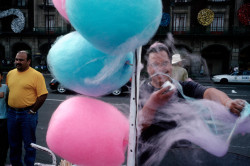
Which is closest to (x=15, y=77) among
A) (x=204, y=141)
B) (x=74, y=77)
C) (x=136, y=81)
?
(x=74, y=77)

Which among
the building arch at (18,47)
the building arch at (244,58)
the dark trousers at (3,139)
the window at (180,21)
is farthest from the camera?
the building arch at (18,47)

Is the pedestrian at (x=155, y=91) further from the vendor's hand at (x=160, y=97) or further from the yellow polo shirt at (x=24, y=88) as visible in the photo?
the yellow polo shirt at (x=24, y=88)

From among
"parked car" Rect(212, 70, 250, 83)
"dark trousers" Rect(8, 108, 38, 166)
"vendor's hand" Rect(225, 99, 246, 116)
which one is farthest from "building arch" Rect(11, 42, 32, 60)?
"vendor's hand" Rect(225, 99, 246, 116)

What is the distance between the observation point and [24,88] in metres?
2.68

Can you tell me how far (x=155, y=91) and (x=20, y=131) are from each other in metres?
2.19

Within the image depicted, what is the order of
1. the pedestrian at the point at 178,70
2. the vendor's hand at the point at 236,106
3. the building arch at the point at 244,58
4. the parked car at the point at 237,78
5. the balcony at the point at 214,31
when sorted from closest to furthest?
the vendor's hand at the point at 236,106 < the pedestrian at the point at 178,70 < the parked car at the point at 237,78 < the balcony at the point at 214,31 < the building arch at the point at 244,58

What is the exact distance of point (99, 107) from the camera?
3.62ft

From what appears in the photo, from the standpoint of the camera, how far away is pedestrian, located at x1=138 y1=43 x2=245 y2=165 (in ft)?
Result: 3.64

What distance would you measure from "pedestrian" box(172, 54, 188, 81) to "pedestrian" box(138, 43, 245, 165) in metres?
0.05

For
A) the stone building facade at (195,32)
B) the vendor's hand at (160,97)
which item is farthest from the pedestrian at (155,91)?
the stone building facade at (195,32)

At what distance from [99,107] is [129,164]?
0.30 meters

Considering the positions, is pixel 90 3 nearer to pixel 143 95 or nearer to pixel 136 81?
pixel 136 81

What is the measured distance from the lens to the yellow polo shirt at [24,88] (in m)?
2.66

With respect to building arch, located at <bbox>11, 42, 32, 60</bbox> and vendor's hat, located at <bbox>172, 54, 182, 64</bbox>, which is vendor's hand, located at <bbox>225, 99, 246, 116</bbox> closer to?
vendor's hat, located at <bbox>172, 54, 182, 64</bbox>
